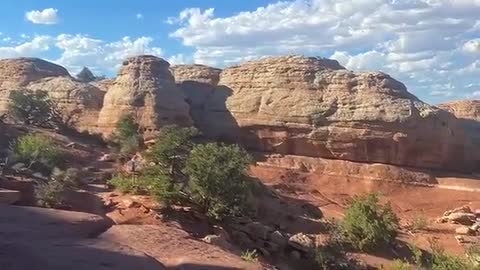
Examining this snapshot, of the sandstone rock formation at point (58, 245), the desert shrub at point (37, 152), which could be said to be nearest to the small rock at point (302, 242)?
the sandstone rock formation at point (58, 245)

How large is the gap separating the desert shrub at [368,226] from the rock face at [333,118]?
38.7 feet

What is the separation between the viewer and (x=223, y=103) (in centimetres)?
3869

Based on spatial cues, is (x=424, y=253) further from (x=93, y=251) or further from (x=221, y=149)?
(x=93, y=251)

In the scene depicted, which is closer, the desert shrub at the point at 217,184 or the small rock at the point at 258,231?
the small rock at the point at 258,231

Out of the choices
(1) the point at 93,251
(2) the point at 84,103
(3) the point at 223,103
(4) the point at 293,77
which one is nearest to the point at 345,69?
(4) the point at 293,77

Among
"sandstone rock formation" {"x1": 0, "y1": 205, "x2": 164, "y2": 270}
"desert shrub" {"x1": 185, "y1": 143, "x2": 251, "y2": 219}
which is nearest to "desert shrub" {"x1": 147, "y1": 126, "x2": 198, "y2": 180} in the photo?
"desert shrub" {"x1": 185, "y1": 143, "x2": 251, "y2": 219}

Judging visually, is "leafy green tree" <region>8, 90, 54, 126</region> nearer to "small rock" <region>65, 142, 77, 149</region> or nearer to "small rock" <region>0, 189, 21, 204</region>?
"small rock" <region>65, 142, 77, 149</region>

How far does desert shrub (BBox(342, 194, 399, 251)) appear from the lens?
22212mm

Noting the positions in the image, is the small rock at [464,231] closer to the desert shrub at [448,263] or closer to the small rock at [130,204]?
the desert shrub at [448,263]

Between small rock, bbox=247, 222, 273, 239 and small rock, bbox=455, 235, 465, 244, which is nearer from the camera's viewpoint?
small rock, bbox=247, 222, 273, 239

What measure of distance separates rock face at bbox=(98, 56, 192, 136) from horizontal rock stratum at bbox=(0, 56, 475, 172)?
58 mm

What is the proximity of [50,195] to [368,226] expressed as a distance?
10.7 meters

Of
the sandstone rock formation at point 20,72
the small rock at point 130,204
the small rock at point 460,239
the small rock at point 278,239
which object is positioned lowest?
the small rock at point 460,239

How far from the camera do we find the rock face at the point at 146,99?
119 feet
